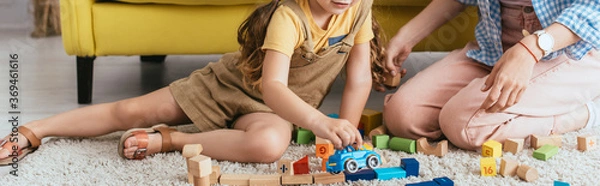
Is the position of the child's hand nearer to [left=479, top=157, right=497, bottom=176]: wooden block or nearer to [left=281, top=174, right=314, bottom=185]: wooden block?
[left=281, top=174, right=314, bottom=185]: wooden block

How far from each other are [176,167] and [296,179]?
23 cm

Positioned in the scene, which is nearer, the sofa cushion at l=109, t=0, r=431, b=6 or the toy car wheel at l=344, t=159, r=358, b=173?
the toy car wheel at l=344, t=159, r=358, b=173

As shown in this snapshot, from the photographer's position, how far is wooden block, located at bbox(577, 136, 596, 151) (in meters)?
1.18

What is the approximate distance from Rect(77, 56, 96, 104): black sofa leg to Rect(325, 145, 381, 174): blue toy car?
88cm

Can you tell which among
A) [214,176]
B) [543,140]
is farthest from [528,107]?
[214,176]

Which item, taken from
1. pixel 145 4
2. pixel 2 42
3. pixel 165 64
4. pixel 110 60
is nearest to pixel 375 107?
pixel 145 4

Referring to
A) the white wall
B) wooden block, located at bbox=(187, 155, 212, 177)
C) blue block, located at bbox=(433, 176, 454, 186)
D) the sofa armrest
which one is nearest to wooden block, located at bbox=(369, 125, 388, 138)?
blue block, located at bbox=(433, 176, 454, 186)

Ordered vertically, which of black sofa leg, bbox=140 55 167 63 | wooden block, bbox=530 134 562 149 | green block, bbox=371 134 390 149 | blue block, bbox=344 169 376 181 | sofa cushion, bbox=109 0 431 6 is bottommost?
black sofa leg, bbox=140 55 167 63

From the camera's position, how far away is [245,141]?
110 centimetres

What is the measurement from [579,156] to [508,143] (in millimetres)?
122

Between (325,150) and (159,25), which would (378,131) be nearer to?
(325,150)

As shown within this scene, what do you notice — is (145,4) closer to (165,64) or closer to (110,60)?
(165,64)

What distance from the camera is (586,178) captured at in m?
1.02

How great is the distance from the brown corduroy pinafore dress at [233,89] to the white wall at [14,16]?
1500 millimetres
